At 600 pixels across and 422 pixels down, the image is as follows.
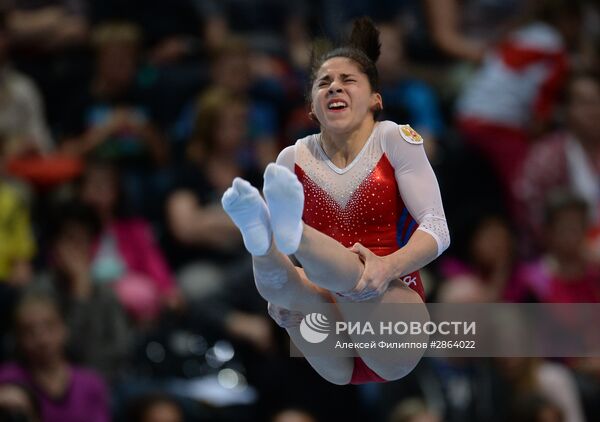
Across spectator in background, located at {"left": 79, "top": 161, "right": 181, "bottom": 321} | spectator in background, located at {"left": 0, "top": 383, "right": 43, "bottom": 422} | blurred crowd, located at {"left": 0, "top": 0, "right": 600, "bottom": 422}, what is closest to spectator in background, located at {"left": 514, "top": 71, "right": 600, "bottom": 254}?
blurred crowd, located at {"left": 0, "top": 0, "right": 600, "bottom": 422}

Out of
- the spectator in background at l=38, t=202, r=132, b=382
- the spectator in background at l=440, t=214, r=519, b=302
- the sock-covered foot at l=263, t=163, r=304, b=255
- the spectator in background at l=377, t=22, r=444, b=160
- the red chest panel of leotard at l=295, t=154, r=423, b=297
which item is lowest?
the sock-covered foot at l=263, t=163, r=304, b=255

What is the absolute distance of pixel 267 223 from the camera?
329 cm

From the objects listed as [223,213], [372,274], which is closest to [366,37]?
[372,274]

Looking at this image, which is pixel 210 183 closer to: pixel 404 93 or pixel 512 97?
pixel 404 93

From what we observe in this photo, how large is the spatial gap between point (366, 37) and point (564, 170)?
3870 mm

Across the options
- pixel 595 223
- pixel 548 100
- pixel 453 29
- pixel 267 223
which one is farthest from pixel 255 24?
pixel 267 223

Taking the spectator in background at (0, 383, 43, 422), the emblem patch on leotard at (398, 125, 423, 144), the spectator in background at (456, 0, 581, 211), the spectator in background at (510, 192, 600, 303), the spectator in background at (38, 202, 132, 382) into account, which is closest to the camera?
the emblem patch on leotard at (398, 125, 423, 144)

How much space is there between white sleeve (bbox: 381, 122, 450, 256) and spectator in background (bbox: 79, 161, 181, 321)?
3193 mm

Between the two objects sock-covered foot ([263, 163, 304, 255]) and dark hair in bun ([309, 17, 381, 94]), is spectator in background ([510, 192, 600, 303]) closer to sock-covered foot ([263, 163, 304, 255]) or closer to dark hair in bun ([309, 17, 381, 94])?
dark hair in bun ([309, 17, 381, 94])

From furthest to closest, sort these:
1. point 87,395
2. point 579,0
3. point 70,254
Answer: point 579,0
point 70,254
point 87,395

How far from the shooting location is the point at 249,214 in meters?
3.27

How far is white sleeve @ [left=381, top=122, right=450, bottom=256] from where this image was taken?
11.0ft

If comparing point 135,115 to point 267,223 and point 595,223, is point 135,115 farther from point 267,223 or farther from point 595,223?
point 267,223

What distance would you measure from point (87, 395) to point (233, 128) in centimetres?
166
